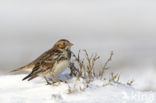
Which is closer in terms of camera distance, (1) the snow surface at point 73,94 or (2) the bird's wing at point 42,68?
(1) the snow surface at point 73,94

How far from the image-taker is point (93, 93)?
25.1ft

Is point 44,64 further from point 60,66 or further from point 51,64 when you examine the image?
point 60,66

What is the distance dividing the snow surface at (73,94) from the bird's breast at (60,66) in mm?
275

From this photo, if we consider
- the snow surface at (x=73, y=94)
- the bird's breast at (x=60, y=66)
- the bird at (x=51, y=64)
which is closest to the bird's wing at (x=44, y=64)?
the bird at (x=51, y=64)

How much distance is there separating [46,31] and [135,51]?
196 inches

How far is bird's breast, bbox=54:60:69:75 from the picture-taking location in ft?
27.8

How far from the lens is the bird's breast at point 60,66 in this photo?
8469 mm

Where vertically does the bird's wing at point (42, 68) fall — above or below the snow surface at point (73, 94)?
above

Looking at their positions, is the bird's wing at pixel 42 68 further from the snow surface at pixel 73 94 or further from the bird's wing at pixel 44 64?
the snow surface at pixel 73 94

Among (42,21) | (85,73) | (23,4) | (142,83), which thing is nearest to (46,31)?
(42,21)

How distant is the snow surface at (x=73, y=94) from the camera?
24.3 feet

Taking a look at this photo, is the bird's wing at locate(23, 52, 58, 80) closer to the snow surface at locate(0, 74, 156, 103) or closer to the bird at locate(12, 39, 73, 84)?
the bird at locate(12, 39, 73, 84)

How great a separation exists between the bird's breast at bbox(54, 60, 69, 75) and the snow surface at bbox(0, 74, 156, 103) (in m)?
0.27

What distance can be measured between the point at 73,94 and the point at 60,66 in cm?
101
